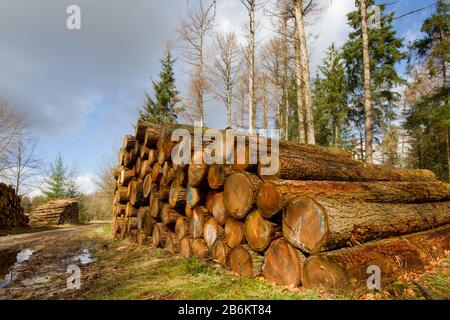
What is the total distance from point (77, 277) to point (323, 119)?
62.7 ft

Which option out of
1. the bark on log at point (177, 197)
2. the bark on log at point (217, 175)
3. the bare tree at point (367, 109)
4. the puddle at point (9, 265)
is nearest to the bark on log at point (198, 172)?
the bark on log at point (217, 175)

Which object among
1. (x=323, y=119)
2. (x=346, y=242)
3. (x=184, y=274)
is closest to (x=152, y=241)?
(x=184, y=274)

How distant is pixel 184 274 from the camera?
346 cm

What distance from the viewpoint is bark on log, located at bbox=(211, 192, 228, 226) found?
3744 mm

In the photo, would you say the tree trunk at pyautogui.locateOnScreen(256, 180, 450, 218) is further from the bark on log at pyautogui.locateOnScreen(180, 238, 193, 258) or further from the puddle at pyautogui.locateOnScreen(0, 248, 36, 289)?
the puddle at pyautogui.locateOnScreen(0, 248, 36, 289)

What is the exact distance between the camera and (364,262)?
262cm

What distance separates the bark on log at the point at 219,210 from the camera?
3.74 m

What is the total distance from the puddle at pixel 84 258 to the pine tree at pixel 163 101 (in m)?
18.1

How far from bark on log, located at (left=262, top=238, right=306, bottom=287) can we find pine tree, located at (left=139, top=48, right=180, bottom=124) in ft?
69.8

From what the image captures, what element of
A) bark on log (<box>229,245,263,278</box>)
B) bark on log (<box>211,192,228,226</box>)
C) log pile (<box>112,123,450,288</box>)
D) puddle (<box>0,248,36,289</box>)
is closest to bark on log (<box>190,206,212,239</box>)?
log pile (<box>112,123,450,288</box>)

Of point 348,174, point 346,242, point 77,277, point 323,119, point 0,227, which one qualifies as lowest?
point 0,227

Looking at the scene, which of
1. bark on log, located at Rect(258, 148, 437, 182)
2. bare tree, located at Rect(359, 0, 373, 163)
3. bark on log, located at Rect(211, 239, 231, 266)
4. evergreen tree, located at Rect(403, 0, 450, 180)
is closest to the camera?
bark on log, located at Rect(258, 148, 437, 182)
